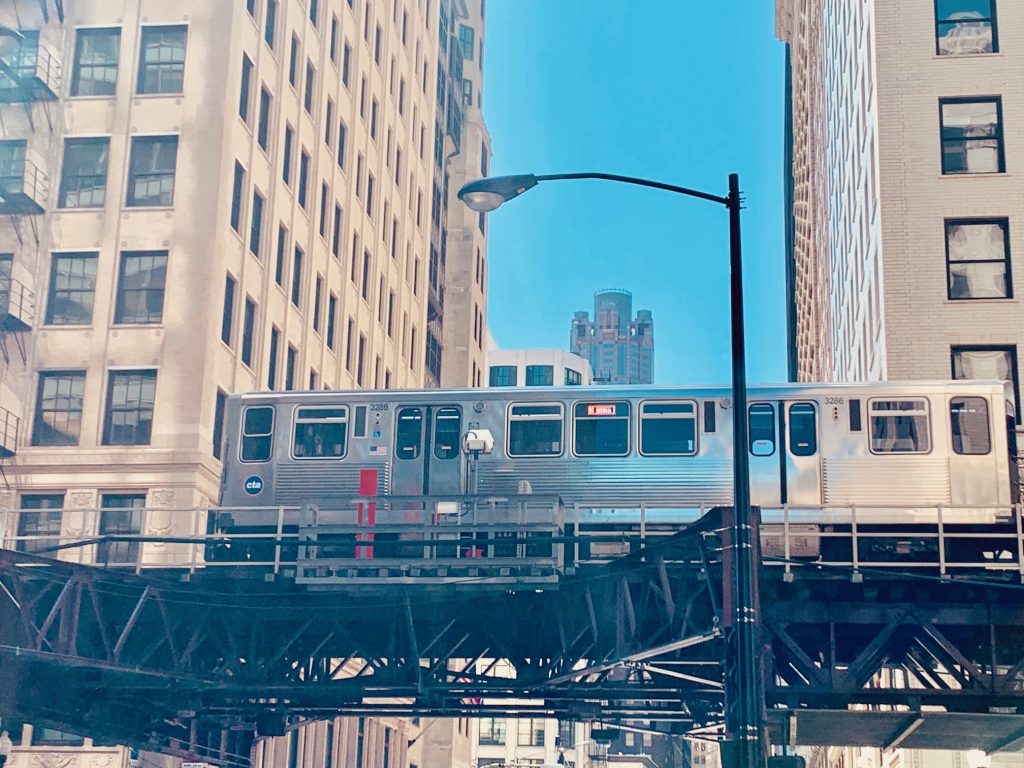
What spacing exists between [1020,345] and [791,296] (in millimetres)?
106604

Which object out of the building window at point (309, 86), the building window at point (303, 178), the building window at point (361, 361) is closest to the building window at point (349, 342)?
the building window at point (361, 361)

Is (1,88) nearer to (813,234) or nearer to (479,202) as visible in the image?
(479,202)

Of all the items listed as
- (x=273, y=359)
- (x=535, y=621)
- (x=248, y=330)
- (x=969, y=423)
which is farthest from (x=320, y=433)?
(x=273, y=359)

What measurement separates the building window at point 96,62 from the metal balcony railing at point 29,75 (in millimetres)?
793

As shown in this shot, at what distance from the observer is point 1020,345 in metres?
41.8

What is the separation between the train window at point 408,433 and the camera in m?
32.5

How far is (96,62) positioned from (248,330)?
10419mm

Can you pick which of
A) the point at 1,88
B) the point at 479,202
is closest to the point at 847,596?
the point at 479,202

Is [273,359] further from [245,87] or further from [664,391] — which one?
[664,391]

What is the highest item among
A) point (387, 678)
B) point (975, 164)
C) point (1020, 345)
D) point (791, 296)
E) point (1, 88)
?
point (791, 296)

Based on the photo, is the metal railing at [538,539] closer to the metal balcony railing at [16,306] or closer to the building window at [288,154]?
the metal balcony railing at [16,306]

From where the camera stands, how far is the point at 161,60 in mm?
51719

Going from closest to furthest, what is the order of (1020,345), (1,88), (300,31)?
(1020,345)
(1,88)
(300,31)

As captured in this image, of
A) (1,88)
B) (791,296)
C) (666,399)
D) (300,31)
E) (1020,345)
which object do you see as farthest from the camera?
(791,296)
